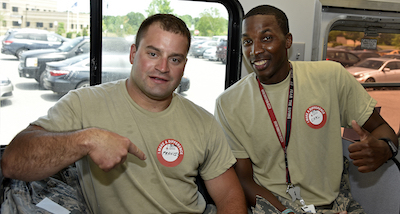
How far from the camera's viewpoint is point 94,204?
167cm

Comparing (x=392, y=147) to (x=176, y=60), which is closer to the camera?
(x=176, y=60)

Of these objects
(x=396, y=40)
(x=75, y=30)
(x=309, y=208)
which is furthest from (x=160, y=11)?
(x=396, y=40)

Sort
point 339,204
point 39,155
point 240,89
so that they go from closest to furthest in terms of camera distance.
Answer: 1. point 39,155
2. point 339,204
3. point 240,89


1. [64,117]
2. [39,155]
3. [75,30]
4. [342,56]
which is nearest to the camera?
[39,155]

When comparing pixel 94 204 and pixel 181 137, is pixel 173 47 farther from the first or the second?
pixel 94 204

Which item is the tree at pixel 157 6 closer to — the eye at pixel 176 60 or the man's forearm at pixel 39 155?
the eye at pixel 176 60

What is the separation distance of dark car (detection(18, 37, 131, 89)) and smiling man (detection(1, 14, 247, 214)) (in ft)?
2.70

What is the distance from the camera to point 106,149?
1239mm

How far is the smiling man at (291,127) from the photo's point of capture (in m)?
2.04

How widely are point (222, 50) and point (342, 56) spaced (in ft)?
5.10

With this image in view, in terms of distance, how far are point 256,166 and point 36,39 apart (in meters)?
2.04

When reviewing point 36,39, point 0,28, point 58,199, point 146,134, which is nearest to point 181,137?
point 146,134

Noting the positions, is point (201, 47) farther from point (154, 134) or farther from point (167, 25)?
point (154, 134)

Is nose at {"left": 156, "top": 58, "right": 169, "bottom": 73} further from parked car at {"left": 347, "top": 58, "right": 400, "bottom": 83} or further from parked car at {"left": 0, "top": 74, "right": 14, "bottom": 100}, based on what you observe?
parked car at {"left": 347, "top": 58, "right": 400, "bottom": 83}
